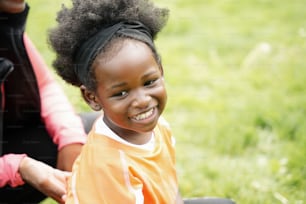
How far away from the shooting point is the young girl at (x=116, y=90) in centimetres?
106

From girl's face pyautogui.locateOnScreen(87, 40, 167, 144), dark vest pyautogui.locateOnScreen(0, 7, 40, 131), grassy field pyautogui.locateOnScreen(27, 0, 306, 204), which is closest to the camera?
girl's face pyautogui.locateOnScreen(87, 40, 167, 144)

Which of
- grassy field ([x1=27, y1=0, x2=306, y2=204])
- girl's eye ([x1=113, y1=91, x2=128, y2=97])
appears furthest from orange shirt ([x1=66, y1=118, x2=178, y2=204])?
grassy field ([x1=27, y1=0, x2=306, y2=204])

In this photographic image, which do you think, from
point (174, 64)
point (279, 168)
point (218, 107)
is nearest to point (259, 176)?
point (279, 168)

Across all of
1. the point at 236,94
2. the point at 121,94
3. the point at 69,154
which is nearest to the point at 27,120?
the point at 69,154

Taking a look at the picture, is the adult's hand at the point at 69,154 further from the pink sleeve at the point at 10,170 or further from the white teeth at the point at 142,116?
the white teeth at the point at 142,116

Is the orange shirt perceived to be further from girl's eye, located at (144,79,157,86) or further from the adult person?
the adult person

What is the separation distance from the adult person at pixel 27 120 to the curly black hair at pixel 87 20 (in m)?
0.29

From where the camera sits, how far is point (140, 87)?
107 centimetres

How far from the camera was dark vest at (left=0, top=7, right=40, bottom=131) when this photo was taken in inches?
56.6

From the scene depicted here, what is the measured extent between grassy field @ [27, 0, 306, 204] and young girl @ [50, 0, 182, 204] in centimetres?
86

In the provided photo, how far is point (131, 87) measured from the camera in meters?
1.06

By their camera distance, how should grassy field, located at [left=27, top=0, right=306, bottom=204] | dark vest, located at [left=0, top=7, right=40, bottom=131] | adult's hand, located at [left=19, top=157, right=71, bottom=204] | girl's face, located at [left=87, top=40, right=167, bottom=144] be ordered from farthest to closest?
grassy field, located at [left=27, top=0, right=306, bottom=204]
dark vest, located at [left=0, top=7, right=40, bottom=131]
adult's hand, located at [left=19, top=157, right=71, bottom=204]
girl's face, located at [left=87, top=40, right=167, bottom=144]

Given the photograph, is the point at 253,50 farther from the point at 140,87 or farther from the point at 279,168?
the point at 140,87

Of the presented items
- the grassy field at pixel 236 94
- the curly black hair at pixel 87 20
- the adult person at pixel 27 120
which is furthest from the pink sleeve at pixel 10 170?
the grassy field at pixel 236 94
